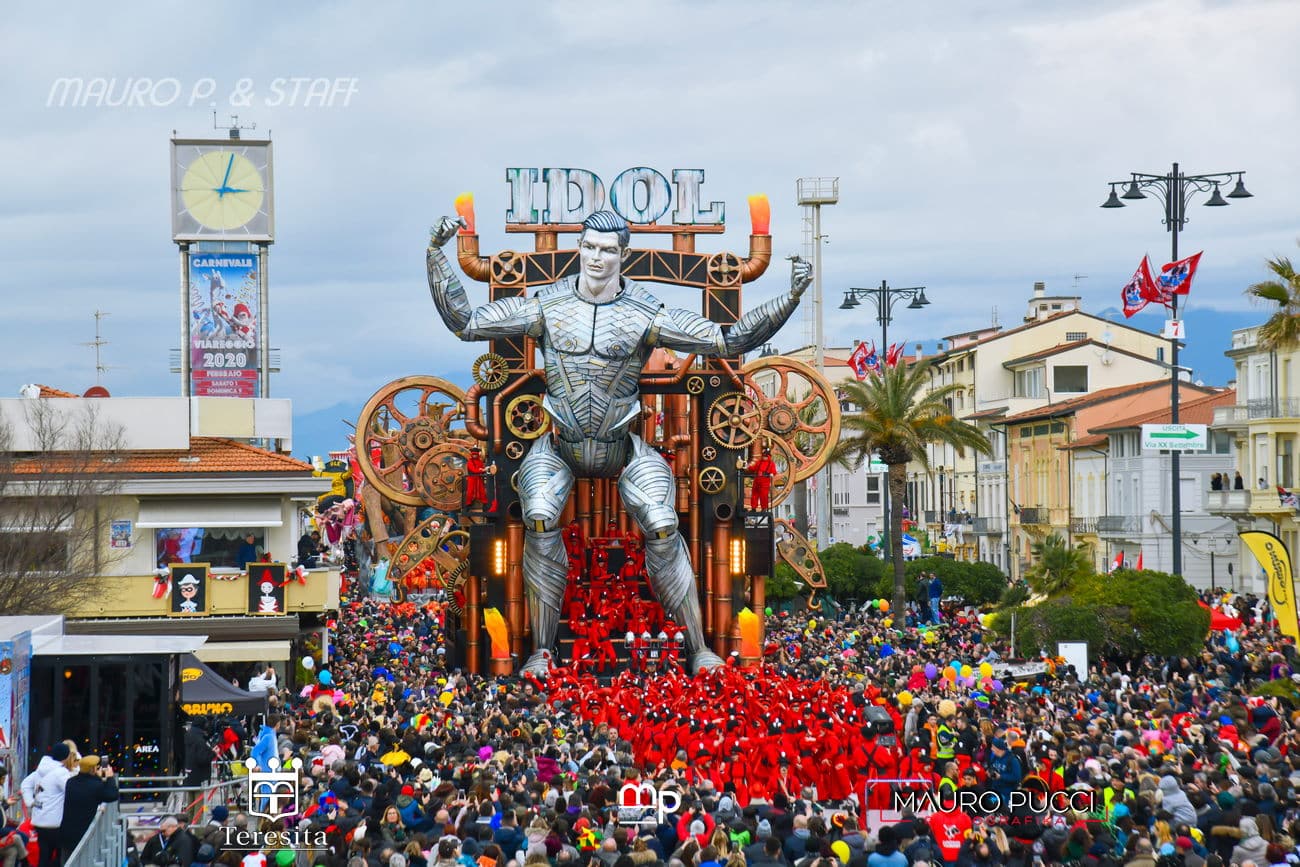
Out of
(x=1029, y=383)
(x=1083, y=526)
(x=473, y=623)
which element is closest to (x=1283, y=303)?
(x=473, y=623)

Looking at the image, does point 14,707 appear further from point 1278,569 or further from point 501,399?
point 501,399

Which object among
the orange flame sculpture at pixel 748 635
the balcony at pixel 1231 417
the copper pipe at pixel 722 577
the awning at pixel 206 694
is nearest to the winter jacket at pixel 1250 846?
the awning at pixel 206 694

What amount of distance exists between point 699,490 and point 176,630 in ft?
34.4

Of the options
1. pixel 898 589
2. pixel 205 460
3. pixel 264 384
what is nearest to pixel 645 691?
pixel 205 460

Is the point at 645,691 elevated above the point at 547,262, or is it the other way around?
the point at 547,262

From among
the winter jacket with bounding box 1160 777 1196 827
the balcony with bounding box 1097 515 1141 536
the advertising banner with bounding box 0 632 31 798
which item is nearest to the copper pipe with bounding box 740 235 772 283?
the advertising banner with bounding box 0 632 31 798

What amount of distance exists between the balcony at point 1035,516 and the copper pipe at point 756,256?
3673cm

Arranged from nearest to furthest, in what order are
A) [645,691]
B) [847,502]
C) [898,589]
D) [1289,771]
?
[1289,771]
[645,691]
[898,589]
[847,502]

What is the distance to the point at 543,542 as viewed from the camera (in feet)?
119

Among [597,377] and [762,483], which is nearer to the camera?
[597,377]

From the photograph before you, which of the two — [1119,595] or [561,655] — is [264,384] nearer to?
[561,655]

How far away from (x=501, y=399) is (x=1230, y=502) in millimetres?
26499

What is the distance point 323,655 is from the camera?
120 ft

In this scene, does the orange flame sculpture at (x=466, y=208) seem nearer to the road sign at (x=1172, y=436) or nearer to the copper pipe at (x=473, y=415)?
the copper pipe at (x=473, y=415)
